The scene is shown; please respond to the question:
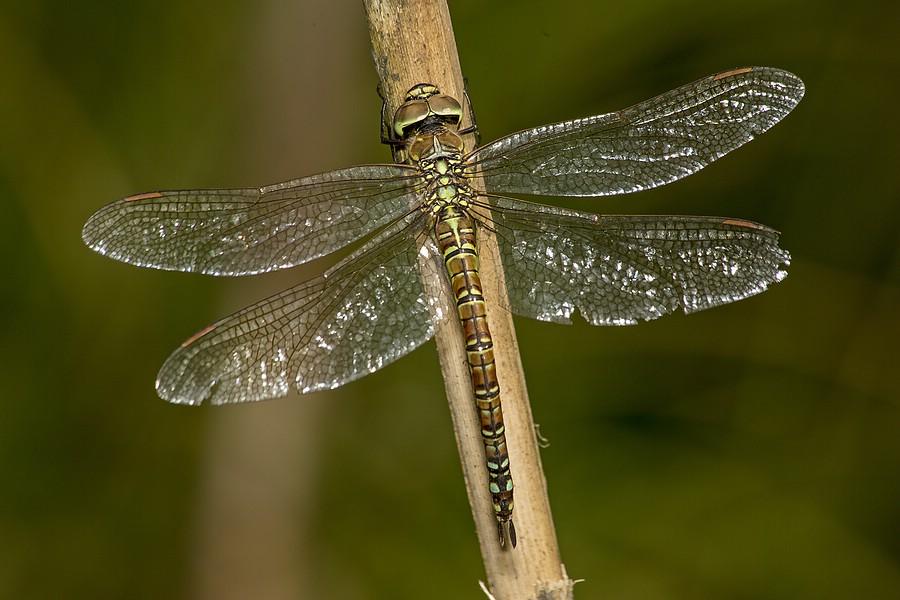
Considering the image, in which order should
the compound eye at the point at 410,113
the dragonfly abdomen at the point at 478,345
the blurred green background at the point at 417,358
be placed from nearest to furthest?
1. the dragonfly abdomen at the point at 478,345
2. the compound eye at the point at 410,113
3. the blurred green background at the point at 417,358

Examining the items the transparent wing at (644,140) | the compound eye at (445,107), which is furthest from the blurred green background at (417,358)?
the compound eye at (445,107)

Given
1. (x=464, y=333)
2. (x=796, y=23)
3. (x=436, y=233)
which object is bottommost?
(x=464, y=333)

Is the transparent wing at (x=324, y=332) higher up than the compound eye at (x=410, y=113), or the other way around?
the compound eye at (x=410, y=113)

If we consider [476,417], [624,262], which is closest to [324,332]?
[476,417]

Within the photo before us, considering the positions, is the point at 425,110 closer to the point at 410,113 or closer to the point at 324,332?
the point at 410,113

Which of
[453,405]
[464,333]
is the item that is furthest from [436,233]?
[453,405]

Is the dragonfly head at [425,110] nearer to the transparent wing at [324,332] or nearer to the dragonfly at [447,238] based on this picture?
the dragonfly at [447,238]

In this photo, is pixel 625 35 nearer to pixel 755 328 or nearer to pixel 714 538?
pixel 755 328
